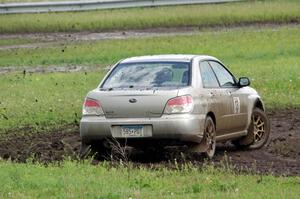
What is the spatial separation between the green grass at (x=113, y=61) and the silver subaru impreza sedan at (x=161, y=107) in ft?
13.7

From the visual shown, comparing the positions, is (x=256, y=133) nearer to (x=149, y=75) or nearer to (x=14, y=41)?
(x=149, y=75)

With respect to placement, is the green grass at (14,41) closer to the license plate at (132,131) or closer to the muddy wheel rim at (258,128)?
the muddy wheel rim at (258,128)

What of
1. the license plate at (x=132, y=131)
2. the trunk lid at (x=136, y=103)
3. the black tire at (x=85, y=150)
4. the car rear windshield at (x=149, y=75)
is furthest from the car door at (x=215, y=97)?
the black tire at (x=85, y=150)

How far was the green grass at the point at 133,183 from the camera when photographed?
11.3 m

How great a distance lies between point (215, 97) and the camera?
15.6m

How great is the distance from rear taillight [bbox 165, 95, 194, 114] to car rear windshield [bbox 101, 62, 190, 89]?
0.46 m

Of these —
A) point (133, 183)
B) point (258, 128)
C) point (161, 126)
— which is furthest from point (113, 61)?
point (133, 183)

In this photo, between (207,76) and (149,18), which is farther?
(149,18)

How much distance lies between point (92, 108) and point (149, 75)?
0.96 metres

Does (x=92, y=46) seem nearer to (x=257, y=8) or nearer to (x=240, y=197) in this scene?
(x=257, y=8)

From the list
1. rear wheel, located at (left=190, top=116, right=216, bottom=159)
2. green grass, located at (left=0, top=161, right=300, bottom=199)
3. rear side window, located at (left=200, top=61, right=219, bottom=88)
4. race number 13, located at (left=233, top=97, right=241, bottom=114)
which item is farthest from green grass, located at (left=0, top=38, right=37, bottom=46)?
green grass, located at (left=0, top=161, right=300, bottom=199)

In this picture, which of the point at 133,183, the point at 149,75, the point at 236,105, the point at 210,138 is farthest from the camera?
the point at 236,105

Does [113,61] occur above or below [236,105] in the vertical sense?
below

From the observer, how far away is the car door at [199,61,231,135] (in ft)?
50.5
